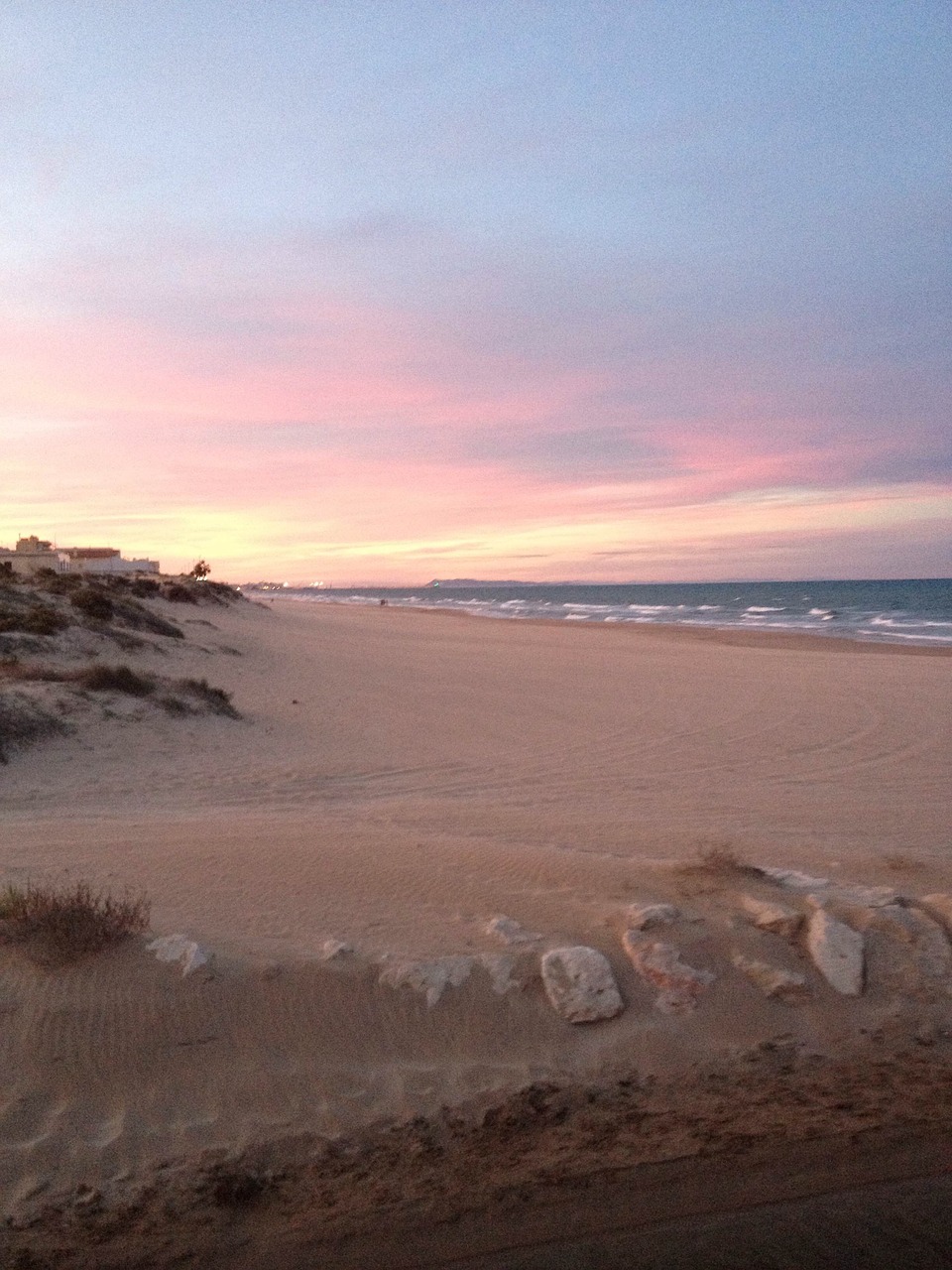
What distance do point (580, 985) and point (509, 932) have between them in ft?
2.17

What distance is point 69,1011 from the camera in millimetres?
4484

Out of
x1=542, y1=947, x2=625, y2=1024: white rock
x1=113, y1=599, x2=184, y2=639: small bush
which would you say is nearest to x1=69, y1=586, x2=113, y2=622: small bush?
x1=113, y1=599, x2=184, y2=639: small bush

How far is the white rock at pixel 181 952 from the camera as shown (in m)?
4.78

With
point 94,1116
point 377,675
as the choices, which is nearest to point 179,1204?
point 94,1116

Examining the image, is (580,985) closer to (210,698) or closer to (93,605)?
(210,698)

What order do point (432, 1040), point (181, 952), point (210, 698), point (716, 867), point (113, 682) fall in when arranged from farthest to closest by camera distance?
1. point (210, 698)
2. point (113, 682)
3. point (716, 867)
4. point (181, 952)
5. point (432, 1040)

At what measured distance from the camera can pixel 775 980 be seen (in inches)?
198

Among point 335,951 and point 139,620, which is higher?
point 139,620

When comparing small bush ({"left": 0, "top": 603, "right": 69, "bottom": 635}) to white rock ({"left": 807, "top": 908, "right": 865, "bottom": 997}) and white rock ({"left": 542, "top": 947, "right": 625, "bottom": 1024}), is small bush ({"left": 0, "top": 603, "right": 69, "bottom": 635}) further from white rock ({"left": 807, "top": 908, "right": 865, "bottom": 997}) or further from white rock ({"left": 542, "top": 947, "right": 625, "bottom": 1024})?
white rock ({"left": 807, "top": 908, "right": 865, "bottom": 997})

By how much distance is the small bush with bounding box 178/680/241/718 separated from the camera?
517 inches

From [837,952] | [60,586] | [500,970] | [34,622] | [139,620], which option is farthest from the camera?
[60,586]

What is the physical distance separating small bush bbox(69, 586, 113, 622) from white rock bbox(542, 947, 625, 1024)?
18.4 meters

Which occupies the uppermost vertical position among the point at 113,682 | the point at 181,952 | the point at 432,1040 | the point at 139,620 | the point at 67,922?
the point at 139,620

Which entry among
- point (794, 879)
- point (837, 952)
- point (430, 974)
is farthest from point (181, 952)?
point (794, 879)
